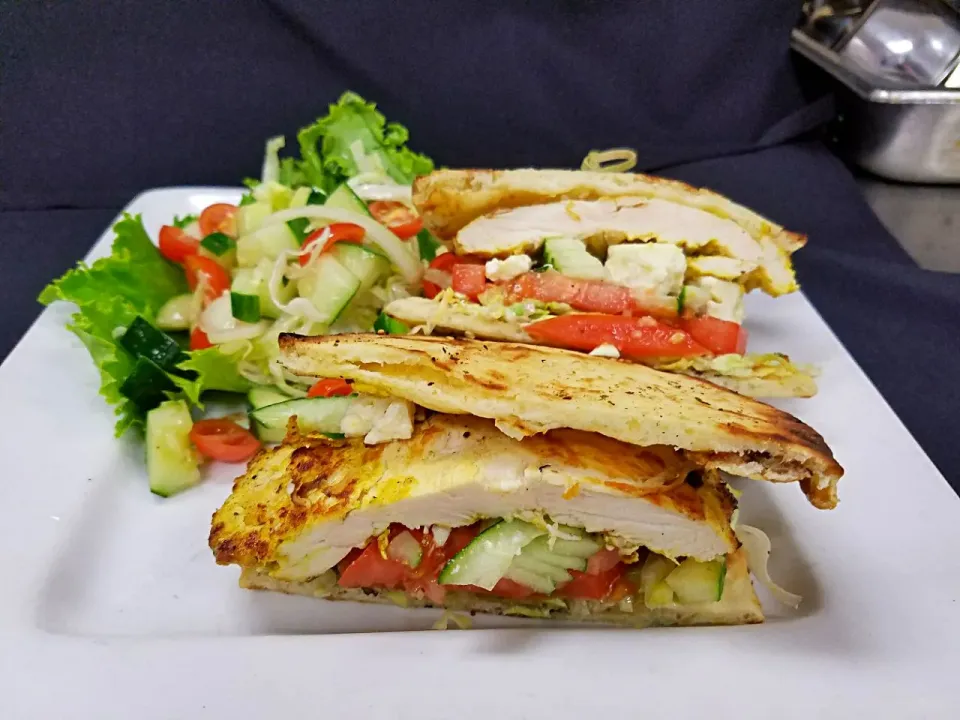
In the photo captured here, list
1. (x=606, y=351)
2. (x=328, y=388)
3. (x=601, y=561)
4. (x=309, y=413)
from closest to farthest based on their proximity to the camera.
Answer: (x=601, y=561) → (x=606, y=351) → (x=309, y=413) → (x=328, y=388)

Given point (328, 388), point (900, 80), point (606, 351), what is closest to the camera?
point (606, 351)

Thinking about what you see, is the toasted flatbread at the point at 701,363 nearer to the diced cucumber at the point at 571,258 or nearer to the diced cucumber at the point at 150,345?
the diced cucumber at the point at 571,258

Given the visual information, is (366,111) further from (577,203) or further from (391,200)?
Result: (577,203)

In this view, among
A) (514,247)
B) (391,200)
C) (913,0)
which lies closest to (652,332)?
(514,247)

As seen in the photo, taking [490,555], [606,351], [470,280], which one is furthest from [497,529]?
[470,280]

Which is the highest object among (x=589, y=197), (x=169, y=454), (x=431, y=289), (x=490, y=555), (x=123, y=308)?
(x=589, y=197)

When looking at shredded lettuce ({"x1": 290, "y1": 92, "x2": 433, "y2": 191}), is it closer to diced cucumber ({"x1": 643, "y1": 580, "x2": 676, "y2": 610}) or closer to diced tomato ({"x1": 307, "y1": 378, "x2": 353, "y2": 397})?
diced tomato ({"x1": 307, "y1": 378, "x2": 353, "y2": 397})

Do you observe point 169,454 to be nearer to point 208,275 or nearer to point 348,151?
A: point 208,275

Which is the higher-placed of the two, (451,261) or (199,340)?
(451,261)
